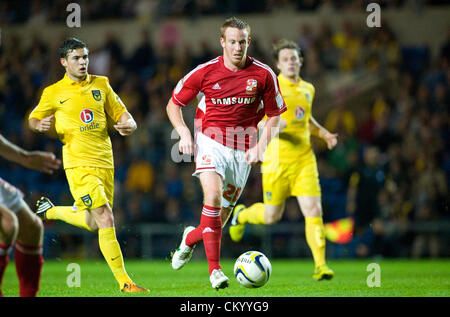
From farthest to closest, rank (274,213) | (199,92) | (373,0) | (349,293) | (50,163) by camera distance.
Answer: (373,0) < (274,213) < (199,92) < (349,293) < (50,163)

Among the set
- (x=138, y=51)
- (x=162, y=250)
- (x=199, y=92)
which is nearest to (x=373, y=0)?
(x=138, y=51)

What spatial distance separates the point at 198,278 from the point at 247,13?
378 inches

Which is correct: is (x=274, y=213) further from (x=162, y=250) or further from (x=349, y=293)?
(x=162, y=250)

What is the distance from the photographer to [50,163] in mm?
5535

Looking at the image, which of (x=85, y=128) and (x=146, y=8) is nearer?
(x=85, y=128)

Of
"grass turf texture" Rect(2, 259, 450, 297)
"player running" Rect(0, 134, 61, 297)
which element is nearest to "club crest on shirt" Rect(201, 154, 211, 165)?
"grass turf texture" Rect(2, 259, 450, 297)

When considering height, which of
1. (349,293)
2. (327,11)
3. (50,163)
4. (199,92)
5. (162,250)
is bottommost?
(162,250)

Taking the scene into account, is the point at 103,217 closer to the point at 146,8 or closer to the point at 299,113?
the point at 299,113

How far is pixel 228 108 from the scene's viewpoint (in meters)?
7.15

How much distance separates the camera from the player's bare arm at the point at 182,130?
6.49 metres

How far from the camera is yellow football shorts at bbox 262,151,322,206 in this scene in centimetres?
859

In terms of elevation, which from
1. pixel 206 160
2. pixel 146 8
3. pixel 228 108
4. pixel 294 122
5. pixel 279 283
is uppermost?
pixel 146 8

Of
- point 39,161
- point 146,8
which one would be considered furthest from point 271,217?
point 146,8

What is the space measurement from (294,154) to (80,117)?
2806mm
